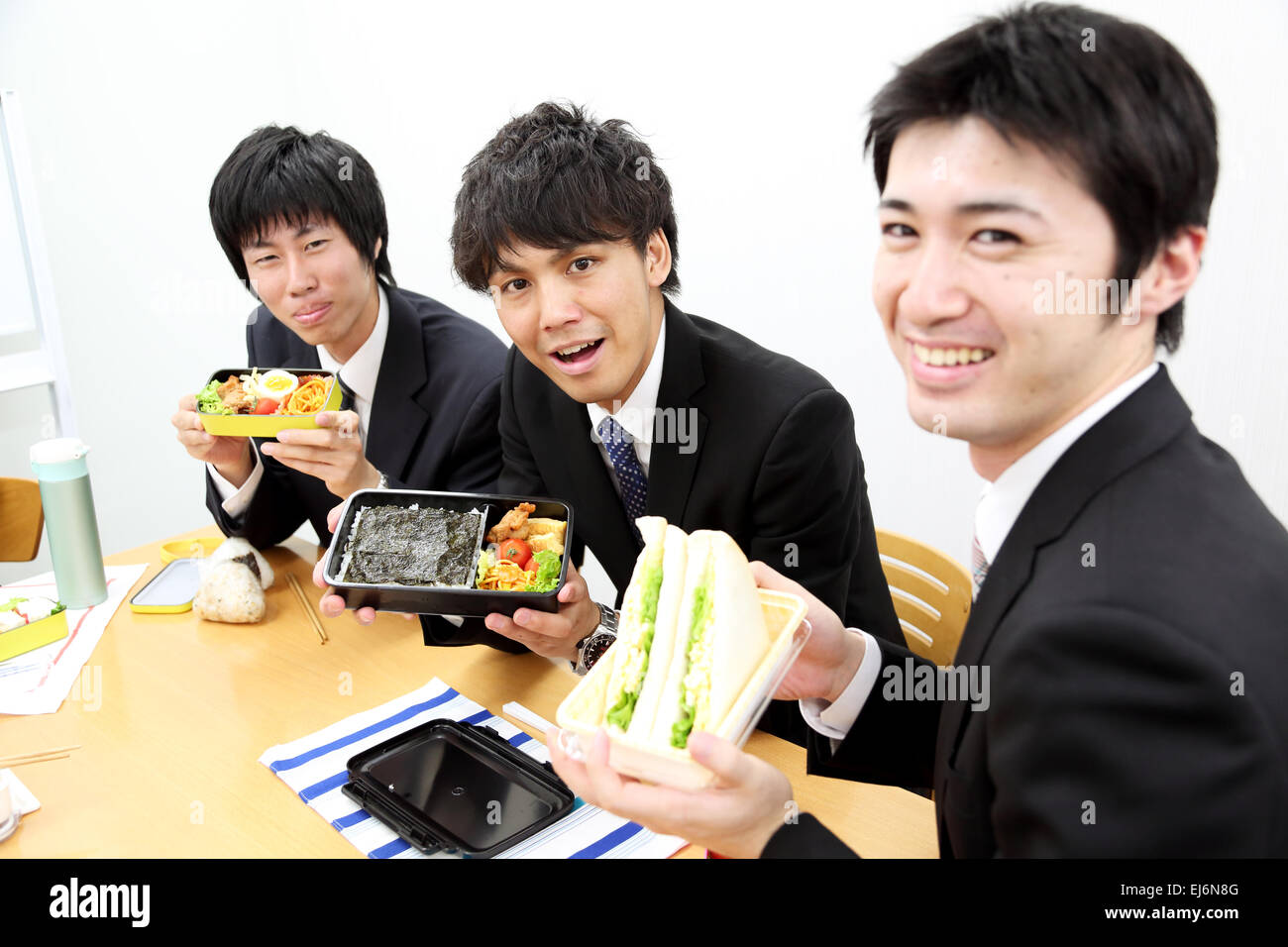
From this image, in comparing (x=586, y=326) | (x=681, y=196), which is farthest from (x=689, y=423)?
(x=681, y=196)

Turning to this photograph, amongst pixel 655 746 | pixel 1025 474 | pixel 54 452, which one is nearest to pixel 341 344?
pixel 54 452

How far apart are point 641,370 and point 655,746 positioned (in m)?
1.14

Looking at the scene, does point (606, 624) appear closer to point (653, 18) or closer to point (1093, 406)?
point (1093, 406)

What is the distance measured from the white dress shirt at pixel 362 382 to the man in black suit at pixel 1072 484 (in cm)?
185

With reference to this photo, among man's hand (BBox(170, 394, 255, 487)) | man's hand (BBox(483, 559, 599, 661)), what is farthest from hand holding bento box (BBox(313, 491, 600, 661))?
man's hand (BBox(170, 394, 255, 487))

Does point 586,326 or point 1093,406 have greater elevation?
point 586,326

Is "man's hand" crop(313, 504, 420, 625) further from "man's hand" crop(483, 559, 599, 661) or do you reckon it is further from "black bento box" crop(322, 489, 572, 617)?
"man's hand" crop(483, 559, 599, 661)

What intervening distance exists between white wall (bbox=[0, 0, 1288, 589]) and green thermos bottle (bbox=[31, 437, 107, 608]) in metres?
2.36

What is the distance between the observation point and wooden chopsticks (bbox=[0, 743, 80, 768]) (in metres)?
1.81

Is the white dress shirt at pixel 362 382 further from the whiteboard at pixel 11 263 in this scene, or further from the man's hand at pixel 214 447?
the whiteboard at pixel 11 263

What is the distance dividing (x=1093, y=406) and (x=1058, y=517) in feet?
0.50

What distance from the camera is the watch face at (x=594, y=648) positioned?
2059 millimetres

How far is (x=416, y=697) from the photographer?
6.57 ft

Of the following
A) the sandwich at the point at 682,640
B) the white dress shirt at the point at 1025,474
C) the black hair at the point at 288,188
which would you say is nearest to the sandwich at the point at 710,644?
the sandwich at the point at 682,640
